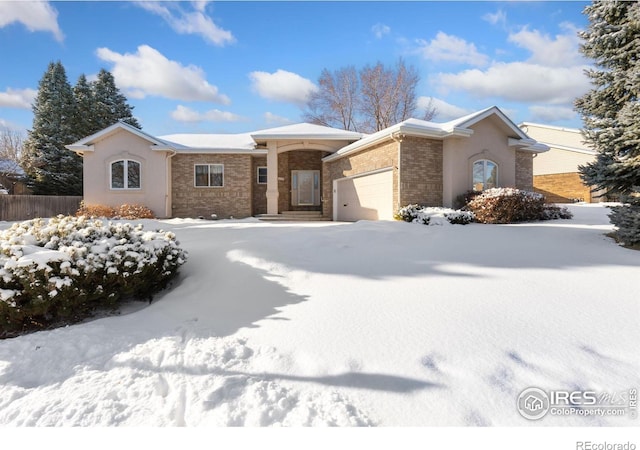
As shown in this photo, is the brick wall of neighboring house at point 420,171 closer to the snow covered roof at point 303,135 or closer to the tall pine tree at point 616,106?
the snow covered roof at point 303,135

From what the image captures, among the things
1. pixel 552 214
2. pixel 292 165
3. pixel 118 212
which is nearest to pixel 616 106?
pixel 552 214

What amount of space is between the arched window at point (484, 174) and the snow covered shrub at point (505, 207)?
1839 mm

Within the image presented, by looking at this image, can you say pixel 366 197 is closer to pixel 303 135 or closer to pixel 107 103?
pixel 303 135

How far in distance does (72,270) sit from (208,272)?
180 cm

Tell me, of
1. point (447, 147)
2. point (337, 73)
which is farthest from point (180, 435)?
point (337, 73)

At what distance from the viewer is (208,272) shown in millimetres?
5133

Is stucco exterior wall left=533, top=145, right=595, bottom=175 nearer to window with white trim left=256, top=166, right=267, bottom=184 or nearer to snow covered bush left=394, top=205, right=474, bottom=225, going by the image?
snow covered bush left=394, top=205, right=474, bottom=225

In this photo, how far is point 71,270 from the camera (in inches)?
146

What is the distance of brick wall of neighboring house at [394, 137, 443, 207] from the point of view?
11516mm

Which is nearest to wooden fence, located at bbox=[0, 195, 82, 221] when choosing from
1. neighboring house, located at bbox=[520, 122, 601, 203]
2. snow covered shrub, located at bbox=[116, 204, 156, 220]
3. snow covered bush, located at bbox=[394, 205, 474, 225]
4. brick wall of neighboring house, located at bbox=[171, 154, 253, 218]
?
snow covered shrub, located at bbox=[116, 204, 156, 220]

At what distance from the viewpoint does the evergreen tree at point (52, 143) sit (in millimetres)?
23781

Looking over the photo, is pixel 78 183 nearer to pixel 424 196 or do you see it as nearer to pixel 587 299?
pixel 424 196

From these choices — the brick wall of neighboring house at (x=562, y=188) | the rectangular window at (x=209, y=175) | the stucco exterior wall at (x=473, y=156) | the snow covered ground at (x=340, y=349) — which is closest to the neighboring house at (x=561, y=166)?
the brick wall of neighboring house at (x=562, y=188)

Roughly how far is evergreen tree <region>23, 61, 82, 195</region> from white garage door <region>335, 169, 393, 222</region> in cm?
2127
